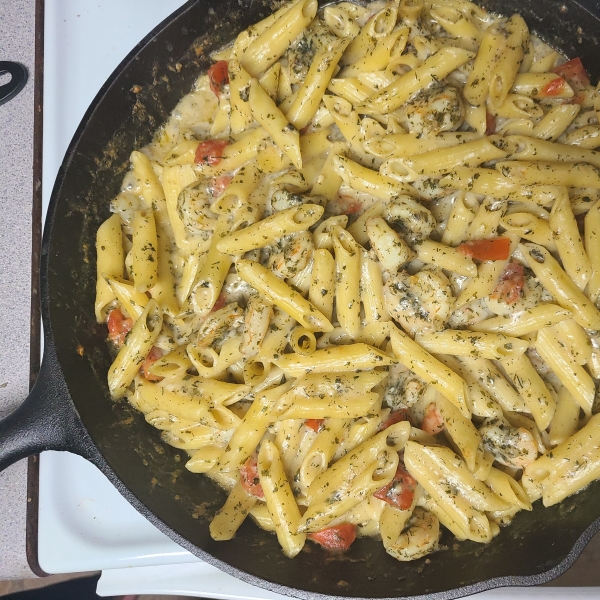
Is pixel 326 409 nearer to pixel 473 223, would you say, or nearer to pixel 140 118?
pixel 473 223

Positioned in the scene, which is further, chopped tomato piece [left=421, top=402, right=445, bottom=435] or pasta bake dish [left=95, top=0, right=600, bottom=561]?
chopped tomato piece [left=421, top=402, right=445, bottom=435]

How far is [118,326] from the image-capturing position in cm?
209

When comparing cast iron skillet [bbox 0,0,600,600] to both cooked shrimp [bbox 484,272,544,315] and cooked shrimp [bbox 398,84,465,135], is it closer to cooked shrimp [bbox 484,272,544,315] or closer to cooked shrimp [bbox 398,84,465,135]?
cooked shrimp [bbox 398,84,465,135]

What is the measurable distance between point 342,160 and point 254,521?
1.37 metres

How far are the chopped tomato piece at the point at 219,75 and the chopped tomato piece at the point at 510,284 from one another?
4.11ft

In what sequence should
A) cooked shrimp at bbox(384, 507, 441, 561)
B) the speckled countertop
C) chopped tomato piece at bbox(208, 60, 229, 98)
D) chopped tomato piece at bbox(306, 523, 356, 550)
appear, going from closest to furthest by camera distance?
cooked shrimp at bbox(384, 507, 441, 561)
chopped tomato piece at bbox(306, 523, 356, 550)
chopped tomato piece at bbox(208, 60, 229, 98)
the speckled countertop

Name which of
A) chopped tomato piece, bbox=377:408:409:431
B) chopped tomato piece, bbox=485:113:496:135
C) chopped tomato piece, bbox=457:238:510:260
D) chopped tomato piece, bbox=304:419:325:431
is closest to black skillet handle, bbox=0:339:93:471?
chopped tomato piece, bbox=304:419:325:431

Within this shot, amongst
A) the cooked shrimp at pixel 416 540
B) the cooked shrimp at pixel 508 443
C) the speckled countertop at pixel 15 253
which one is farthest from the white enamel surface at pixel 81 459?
the cooked shrimp at pixel 508 443

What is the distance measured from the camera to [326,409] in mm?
1772

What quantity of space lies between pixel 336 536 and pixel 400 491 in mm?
309

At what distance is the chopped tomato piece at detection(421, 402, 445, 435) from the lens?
1.89 meters

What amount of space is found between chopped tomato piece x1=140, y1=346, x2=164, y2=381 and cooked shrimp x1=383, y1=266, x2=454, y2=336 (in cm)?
89

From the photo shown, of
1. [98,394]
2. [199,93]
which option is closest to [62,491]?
[98,394]

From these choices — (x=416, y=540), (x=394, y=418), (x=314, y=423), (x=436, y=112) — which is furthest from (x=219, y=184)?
(x=416, y=540)
